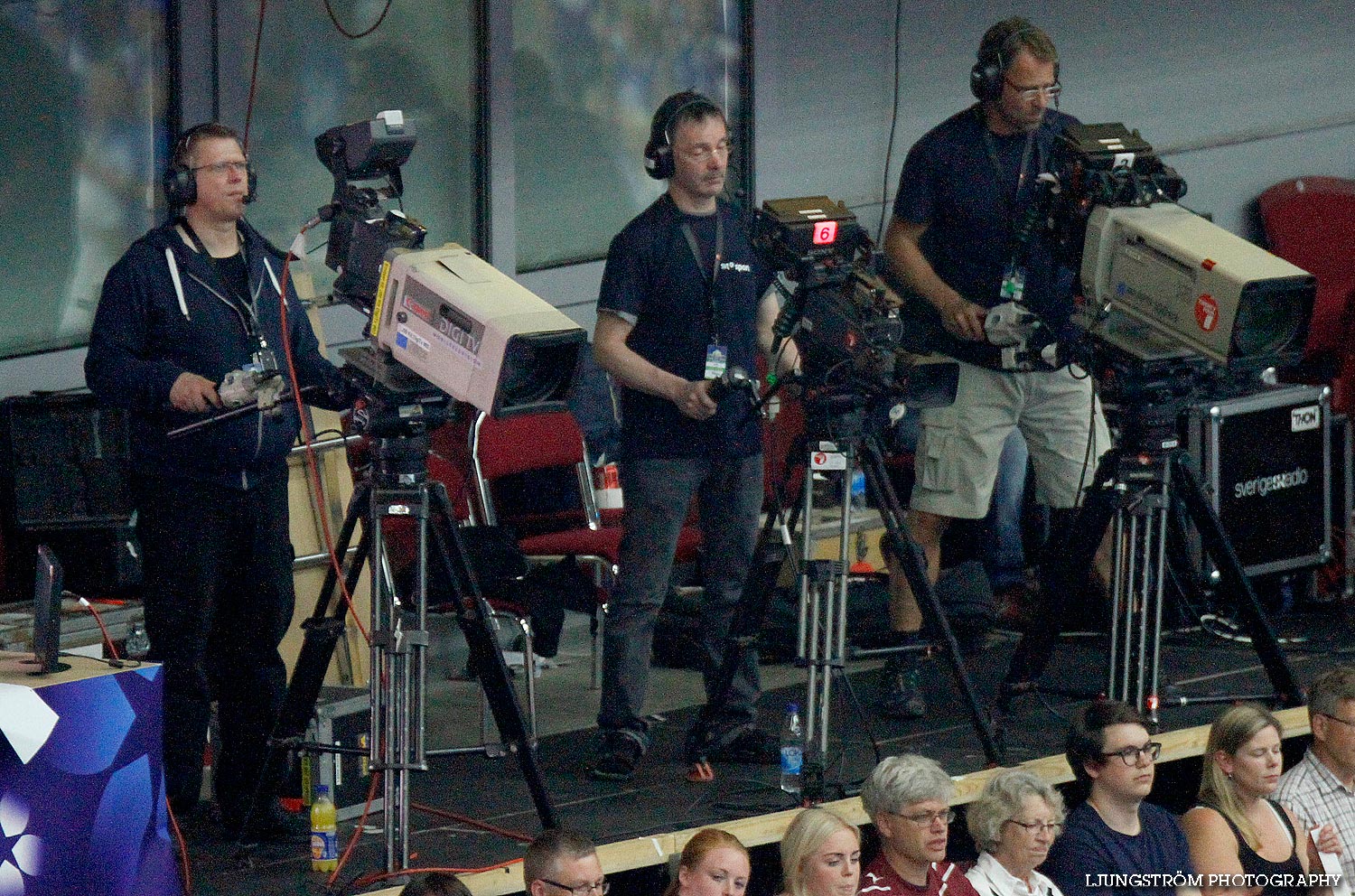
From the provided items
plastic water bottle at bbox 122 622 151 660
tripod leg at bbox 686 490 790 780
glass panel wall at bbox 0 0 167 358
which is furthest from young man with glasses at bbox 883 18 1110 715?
glass panel wall at bbox 0 0 167 358

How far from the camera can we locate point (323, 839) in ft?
15.1

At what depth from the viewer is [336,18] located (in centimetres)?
736

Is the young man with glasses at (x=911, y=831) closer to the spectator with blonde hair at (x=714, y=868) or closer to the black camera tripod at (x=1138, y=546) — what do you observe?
the spectator with blonde hair at (x=714, y=868)

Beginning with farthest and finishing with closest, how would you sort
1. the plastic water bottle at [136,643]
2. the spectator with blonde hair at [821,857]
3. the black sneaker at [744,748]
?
the plastic water bottle at [136,643], the black sneaker at [744,748], the spectator with blonde hair at [821,857]

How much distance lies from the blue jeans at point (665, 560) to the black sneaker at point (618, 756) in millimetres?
26

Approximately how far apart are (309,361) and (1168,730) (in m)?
2.45

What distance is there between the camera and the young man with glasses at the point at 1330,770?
542 cm

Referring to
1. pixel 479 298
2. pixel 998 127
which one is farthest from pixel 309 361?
pixel 998 127

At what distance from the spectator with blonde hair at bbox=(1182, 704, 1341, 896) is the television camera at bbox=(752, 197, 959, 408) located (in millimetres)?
1134

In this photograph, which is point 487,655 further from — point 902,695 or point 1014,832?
point 902,695

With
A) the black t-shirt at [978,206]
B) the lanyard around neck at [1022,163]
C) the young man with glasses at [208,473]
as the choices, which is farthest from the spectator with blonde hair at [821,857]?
the lanyard around neck at [1022,163]

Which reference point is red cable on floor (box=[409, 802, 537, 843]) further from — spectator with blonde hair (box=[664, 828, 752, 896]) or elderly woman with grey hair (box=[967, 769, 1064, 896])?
elderly woman with grey hair (box=[967, 769, 1064, 896])

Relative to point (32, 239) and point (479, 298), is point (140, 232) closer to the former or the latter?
point (32, 239)

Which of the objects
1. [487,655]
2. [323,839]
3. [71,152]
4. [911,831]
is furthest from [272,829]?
[71,152]
